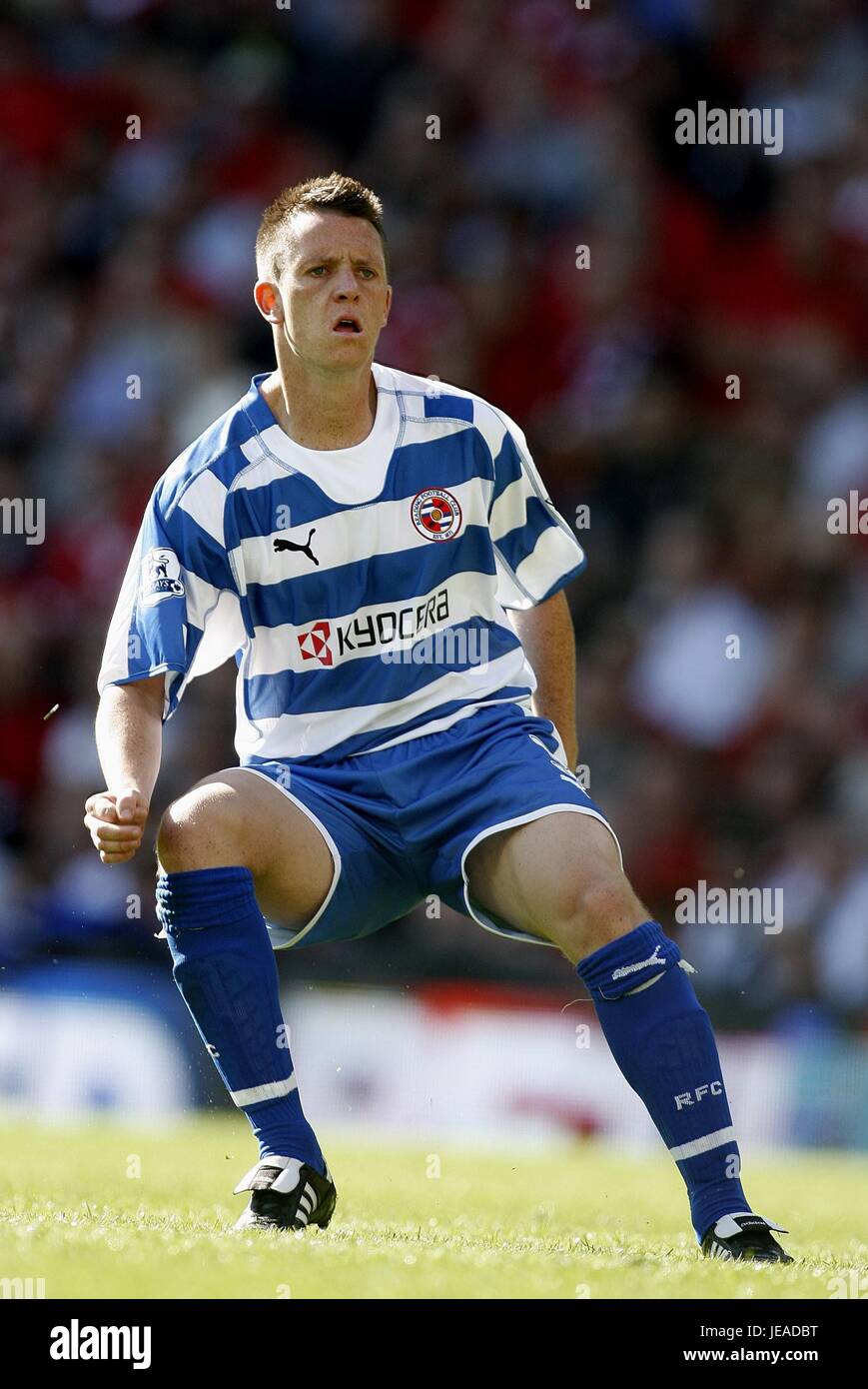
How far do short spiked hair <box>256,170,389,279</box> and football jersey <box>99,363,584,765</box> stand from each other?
0.28 metres

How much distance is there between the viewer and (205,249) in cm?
892

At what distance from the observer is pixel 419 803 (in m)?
3.62

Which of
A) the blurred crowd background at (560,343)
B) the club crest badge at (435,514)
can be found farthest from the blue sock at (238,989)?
the blurred crowd background at (560,343)

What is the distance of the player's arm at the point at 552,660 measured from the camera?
13.1ft

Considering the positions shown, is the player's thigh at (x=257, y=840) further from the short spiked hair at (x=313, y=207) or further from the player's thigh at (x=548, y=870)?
the short spiked hair at (x=313, y=207)

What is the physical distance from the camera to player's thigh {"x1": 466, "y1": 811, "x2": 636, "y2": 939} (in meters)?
3.32

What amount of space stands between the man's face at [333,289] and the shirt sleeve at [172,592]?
346mm

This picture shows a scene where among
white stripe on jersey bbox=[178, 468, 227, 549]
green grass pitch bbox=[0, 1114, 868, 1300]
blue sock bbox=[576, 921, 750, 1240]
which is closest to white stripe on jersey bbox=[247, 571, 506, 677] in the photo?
A: white stripe on jersey bbox=[178, 468, 227, 549]

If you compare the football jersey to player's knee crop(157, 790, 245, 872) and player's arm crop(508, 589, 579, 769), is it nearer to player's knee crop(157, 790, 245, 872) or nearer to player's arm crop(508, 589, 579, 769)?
player's arm crop(508, 589, 579, 769)

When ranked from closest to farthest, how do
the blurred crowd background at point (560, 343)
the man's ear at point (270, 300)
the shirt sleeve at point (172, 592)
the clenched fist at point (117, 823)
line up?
the clenched fist at point (117, 823) → the shirt sleeve at point (172, 592) → the man's ear at point (270, 300) → the blurred crowd background at point (560, 343)

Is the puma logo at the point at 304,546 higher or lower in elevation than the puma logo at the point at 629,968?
higher

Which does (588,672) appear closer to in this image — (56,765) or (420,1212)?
(56,765)

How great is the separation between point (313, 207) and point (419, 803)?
47.5 inches
